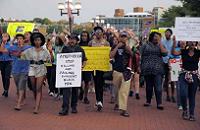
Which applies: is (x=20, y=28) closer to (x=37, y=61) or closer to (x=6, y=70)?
(x=6, y=70)

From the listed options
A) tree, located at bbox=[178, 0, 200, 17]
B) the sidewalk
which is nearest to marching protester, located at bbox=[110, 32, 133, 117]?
the sidewalk

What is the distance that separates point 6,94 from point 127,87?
427cm

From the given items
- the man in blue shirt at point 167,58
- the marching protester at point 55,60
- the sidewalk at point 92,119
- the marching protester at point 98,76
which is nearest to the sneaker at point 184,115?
the sidewalk at point 92,119

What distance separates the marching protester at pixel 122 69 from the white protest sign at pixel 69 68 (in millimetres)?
792

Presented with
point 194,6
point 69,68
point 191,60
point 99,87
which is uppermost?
point 194,6

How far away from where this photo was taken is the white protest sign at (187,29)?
10.3 m

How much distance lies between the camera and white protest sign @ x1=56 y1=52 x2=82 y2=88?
1054 centimetres

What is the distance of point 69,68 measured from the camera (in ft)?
35.0

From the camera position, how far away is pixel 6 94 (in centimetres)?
1320

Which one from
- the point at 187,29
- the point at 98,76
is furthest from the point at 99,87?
the point at 187,29

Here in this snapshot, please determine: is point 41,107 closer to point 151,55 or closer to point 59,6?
point 151,55

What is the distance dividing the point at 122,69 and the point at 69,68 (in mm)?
1205

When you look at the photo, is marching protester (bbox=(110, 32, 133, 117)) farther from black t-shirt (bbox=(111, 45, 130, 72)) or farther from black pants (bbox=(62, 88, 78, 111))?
black pants (bbox=(62, 88, 78, 111))

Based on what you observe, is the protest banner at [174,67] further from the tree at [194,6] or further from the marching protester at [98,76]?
the tree at [194,6]
